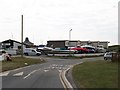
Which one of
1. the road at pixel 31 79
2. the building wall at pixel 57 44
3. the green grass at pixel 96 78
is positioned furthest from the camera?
the building wall at pixel 57 44

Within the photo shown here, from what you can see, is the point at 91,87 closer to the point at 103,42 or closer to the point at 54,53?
the point at 54,53

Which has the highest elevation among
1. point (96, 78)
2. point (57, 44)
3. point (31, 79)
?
point (57, 44)

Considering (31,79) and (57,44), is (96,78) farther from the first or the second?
(57,44)

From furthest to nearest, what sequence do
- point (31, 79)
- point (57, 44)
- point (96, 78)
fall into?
point (57, 44)
point (31, 79)
point (96, 78)

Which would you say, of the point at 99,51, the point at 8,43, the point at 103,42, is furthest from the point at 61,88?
the point at 103,42

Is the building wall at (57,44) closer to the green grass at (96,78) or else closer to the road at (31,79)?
the road at (31,79)

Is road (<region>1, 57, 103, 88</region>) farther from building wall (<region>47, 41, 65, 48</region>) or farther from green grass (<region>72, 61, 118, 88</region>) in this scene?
building wall (<region>47, 41, 65, 48</region>)

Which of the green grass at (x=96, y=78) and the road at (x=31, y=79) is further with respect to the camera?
the road at (x=31, y=79)

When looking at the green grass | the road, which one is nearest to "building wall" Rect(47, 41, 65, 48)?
the road

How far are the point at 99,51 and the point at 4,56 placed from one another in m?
44.3

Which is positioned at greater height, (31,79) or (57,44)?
(57,44)

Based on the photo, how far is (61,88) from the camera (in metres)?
18.0

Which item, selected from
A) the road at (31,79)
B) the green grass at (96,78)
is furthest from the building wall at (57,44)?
the green grass at (96,78)

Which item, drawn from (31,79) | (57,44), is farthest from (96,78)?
(57,44)
